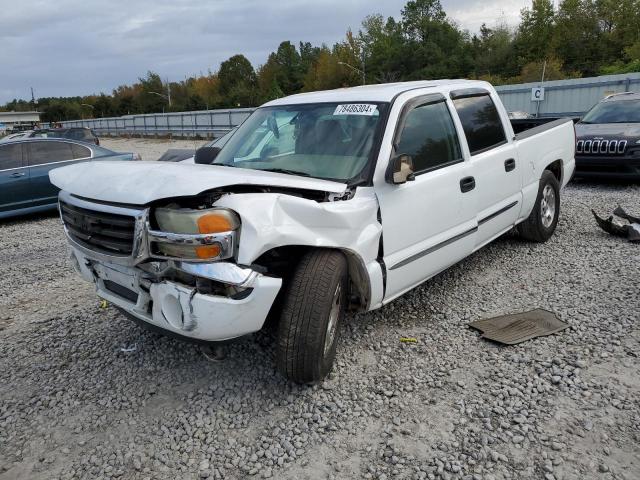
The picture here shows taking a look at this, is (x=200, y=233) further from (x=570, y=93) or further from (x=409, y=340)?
(x=570, y=93)

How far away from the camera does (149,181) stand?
2707 mm

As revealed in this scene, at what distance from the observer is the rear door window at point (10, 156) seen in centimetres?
878

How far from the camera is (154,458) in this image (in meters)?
2.60

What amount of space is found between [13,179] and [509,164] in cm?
802

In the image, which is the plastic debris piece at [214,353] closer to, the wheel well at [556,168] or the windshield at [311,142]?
the windshield at [311,142]

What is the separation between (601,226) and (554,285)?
1.95 meters

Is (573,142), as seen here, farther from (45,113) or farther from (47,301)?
(45,113)

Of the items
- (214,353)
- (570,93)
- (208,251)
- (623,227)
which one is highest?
(570,93)

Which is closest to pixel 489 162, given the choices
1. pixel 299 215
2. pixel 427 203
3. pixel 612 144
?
pixel 427 203

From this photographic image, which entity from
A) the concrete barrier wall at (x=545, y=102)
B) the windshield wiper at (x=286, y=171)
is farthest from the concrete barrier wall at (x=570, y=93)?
the windshield wiper at (x=286, y=171)

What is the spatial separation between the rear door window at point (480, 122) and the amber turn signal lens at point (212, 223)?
2.52 metres

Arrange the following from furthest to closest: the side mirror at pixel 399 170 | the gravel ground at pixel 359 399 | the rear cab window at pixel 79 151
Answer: the rear cab window at pixel 79 151, the side mirror at pixel 399 170, the gravel ground at pixel 359 399

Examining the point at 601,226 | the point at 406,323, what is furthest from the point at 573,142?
the point at 406,323

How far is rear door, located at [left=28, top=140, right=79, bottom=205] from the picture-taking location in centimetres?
893
